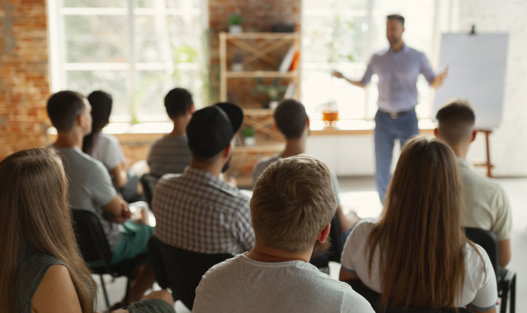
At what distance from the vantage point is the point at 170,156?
3.42 m

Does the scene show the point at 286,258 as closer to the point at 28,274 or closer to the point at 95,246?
the point at 28,274

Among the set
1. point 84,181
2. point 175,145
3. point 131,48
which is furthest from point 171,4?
point 84,181

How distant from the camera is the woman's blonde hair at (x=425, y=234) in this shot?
5.48ft

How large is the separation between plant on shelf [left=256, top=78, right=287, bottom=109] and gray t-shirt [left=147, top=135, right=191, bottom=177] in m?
2.79

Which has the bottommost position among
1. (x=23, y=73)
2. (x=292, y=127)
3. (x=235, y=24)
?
(x=292, y=127)

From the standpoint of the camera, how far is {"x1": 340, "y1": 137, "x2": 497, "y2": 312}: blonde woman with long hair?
1.67 meters

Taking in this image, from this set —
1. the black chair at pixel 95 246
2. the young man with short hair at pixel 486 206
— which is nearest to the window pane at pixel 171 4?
the black chair at pixel 95 246

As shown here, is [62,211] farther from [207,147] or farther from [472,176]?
[472,176]

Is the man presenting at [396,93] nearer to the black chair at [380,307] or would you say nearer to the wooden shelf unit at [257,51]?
the wooden shelf unit at [257,51]

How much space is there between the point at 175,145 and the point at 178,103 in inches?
10.9

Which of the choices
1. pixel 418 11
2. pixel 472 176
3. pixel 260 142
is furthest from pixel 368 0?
pixel 472 176

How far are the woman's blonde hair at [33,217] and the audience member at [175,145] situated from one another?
1.82 meters

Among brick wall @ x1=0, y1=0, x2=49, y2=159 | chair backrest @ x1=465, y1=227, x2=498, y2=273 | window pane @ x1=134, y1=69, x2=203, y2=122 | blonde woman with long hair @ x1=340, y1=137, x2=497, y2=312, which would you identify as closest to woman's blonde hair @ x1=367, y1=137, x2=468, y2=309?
blonde woman with long hair @ x1=340, y1=137, x2=497, y2=312

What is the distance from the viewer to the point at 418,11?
6.84 metres
